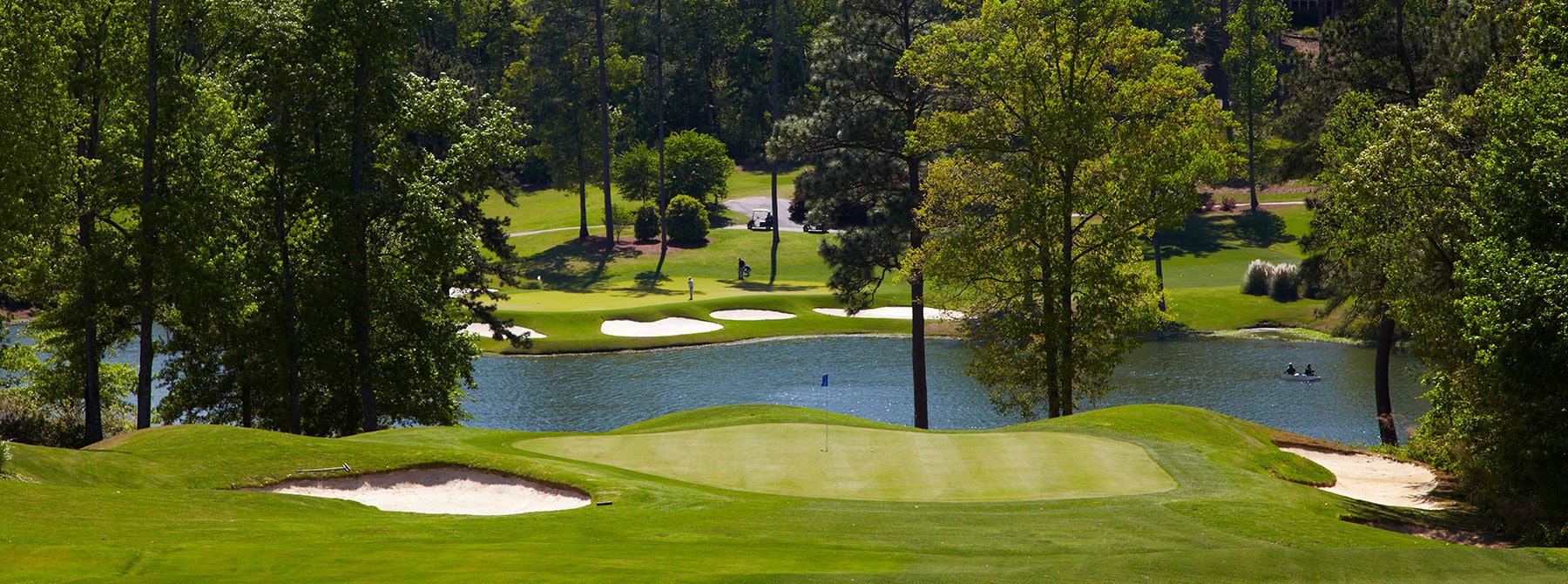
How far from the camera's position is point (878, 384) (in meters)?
49.8

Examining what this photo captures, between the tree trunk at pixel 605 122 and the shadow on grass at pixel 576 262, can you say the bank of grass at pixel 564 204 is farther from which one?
the tree trunk at pixel 605 122

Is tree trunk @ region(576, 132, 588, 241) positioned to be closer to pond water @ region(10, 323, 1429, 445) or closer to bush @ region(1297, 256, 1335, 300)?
pond water @ region(10, 323, 1429, 445)

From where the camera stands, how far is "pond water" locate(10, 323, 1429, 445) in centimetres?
4353

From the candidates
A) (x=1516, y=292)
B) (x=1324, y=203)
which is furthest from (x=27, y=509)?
(x=1324, y=203)

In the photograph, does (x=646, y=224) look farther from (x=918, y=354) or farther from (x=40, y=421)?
(x=40, y=421)

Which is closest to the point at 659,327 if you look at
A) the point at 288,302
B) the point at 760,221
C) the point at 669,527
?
the point at 760,221

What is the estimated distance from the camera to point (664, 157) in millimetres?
88250

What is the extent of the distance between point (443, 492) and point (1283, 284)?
55078 millimetres

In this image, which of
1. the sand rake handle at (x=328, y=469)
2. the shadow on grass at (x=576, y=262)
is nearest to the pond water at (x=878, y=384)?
the sand rake handle at (x=328, y=469)

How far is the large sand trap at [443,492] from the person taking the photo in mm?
20297

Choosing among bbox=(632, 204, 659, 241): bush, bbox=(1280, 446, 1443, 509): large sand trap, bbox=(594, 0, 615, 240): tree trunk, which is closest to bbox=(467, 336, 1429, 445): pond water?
bbox=(1280, 446, 1443, 509): large sand trap

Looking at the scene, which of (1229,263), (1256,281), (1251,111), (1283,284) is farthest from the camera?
(1251,111)

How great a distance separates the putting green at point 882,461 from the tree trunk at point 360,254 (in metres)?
8.41

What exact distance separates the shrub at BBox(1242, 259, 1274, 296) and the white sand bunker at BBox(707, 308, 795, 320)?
83.5ft
